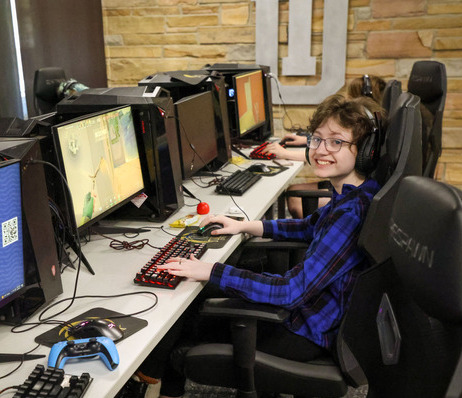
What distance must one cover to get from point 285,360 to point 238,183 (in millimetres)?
1162

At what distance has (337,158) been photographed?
152 centimetres

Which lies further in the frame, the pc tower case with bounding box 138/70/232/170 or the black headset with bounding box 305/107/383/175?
the pc tower case with bounding box 138/70/232/170

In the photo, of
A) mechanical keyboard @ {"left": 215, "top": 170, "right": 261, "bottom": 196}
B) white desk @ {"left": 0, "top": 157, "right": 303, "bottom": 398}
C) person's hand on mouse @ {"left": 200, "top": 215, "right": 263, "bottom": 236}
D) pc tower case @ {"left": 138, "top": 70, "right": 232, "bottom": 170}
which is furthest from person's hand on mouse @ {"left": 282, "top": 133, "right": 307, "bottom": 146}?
person's hand on mouse @ {"left": 200, "top": 215, "right": 263, "bottom": 236}

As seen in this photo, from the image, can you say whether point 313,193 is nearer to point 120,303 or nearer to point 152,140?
point 152,140

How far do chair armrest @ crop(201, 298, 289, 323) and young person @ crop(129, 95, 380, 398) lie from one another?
19 millimetres

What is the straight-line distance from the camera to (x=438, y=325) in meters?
0.92

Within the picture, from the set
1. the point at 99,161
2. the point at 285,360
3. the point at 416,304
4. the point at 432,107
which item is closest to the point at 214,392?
the point at 285,360

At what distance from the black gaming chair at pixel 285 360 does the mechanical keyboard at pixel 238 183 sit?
1000 millimetres

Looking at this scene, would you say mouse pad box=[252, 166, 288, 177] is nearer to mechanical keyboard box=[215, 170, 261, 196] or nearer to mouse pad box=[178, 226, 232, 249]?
mechanical keyboard box=[215, 170, 261, 196]

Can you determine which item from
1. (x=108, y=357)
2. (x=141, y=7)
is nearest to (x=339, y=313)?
(x=108, y=357)

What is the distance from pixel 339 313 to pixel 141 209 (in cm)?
91

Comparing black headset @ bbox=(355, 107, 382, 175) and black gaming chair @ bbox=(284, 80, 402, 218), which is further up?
black headset @ bbox=(355, 107, 382, 175)

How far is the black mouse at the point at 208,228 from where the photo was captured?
183cm

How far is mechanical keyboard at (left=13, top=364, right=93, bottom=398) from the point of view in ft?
3.14
